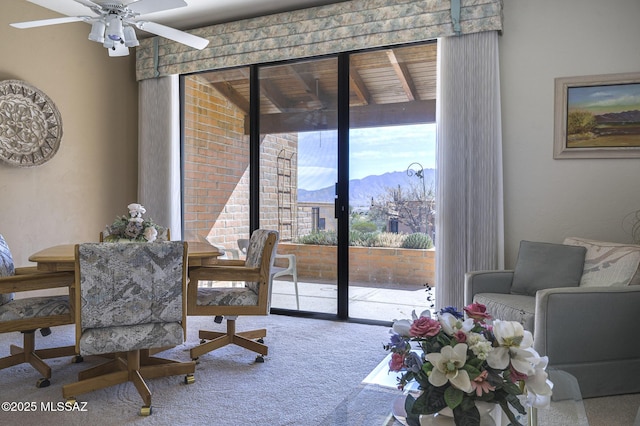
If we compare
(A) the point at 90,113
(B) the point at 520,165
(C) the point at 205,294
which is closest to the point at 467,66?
(B) the point at 520,165

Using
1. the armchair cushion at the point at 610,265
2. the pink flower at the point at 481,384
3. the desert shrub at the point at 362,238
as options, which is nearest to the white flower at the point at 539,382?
the pink flower at the point at 481,384

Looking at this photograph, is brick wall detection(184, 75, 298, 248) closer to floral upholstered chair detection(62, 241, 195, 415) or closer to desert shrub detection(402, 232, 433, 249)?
desert shrub detection(402, 232, 433, 249)

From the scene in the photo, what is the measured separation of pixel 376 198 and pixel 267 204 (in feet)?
3.50

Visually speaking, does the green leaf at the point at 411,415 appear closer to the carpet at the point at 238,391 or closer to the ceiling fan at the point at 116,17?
the carpet at the point at 238,391

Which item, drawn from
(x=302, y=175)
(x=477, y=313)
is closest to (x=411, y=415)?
(x=477, y=313)

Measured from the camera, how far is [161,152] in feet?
15.5

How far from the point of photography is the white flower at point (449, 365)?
1.15 meters

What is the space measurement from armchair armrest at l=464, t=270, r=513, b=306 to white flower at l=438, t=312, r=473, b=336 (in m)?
1.99

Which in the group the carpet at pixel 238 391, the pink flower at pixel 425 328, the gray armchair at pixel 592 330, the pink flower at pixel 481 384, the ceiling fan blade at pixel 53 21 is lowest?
the carpet at pixel 238 391

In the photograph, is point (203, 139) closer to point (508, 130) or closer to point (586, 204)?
point (508, 130)

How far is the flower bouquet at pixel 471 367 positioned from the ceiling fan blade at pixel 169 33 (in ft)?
8.25

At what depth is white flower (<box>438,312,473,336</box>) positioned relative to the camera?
48.8 inches

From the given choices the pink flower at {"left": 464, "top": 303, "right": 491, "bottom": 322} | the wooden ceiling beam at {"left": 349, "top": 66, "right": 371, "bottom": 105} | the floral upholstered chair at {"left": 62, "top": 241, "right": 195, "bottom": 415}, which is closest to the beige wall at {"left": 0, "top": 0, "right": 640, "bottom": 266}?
the wooden ceiling beam at {"left": 349, "top": 66, "right": 371, "bottom": 105}

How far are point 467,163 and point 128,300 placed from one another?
8.28ft
